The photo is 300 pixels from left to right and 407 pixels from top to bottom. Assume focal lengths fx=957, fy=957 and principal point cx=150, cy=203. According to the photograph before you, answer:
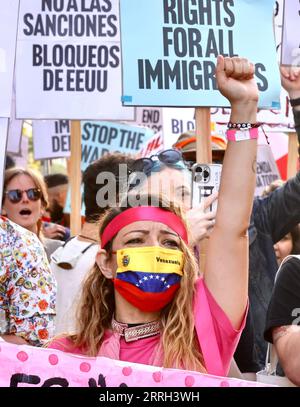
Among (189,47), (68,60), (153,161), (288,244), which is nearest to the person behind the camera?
(153,161)

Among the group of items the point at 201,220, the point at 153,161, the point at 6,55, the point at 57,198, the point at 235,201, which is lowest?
the point at 57,198

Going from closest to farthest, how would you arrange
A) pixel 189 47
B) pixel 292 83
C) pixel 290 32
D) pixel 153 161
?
pixel 153 161 → pixel 292 83 → pixel 189 47 → pixel 290 32

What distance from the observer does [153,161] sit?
12.8 ft

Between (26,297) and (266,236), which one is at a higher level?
(266,236)

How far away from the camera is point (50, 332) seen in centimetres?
378

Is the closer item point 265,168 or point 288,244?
point 288,244

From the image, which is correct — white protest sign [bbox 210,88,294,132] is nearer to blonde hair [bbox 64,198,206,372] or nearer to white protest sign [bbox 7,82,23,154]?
white protest sign [bbox 7,82,23,154]

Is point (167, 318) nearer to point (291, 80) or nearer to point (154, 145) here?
point (291, 80)

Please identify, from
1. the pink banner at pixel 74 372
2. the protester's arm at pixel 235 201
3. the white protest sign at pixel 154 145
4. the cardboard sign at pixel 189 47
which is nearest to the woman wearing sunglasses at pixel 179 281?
the protester's arm at pixel 235 201

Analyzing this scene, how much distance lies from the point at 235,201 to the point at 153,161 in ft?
3.39

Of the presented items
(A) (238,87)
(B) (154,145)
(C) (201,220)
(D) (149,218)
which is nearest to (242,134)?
(A) (238,87)

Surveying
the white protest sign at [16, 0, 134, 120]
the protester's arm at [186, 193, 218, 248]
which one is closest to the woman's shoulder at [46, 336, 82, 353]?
the protester's arm at [186, 193, 218, 248]

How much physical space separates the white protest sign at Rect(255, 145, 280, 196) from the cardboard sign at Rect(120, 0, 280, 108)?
365 centimetres

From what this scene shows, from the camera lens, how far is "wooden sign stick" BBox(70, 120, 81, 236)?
6.06 m
